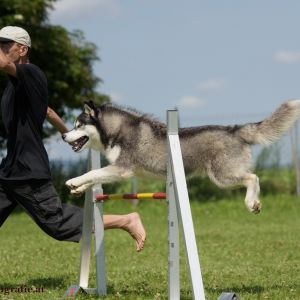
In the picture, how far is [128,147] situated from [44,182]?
841 millimetres

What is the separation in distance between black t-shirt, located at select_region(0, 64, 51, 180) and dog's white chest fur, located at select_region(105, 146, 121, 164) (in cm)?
67

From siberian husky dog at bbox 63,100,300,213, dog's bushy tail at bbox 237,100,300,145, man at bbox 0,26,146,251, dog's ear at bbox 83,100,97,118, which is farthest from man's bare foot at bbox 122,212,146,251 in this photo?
dog's bushy tail at bbox 237,100,300,145

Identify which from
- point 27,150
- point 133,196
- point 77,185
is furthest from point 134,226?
point 27,150

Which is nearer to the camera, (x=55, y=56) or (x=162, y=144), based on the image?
(x=162, y=144)

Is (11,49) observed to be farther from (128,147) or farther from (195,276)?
(195,276)

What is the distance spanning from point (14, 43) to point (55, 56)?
1748 cm

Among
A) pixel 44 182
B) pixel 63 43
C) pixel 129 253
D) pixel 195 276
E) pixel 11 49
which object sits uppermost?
pixel 63 43

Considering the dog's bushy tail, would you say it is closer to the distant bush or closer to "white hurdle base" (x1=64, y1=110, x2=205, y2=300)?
"white hurdle base" (x1=64, y1=110, x2=205, y2=300)

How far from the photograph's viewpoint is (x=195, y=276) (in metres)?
5.21

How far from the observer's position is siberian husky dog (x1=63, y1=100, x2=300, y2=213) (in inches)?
261

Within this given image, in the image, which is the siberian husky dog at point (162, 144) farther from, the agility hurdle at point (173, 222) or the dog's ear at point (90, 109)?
the agility hurdle at point (173, 222)

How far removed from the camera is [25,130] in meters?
6.37

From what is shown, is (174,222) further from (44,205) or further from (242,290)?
(242,290)

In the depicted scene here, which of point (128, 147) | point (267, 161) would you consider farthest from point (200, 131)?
point (267, 161)
